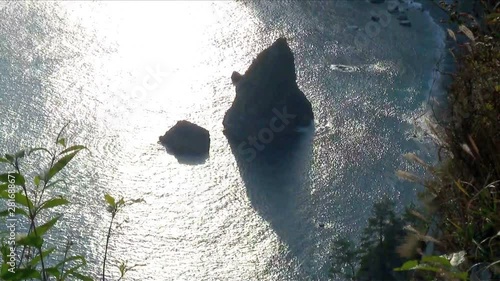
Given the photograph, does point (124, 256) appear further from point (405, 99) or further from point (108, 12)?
point (108, 12)

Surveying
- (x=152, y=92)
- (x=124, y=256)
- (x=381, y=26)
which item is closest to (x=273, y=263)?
(x=124, y=256)

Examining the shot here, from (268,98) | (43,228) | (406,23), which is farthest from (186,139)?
(43,228)

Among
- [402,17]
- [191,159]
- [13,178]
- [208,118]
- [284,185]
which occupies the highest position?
[13,178]

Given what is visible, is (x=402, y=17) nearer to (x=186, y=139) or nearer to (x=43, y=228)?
(x=186, y=139)

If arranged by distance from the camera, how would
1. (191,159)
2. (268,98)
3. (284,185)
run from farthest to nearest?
(268,98) < (191,159) < (284,185)

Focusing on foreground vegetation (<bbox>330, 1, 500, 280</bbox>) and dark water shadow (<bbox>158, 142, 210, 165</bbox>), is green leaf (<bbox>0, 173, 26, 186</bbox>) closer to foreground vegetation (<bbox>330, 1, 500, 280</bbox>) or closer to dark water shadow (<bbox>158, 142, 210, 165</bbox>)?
foreground vegetation (<bbox>330, 1, 500, 280</bbox>)

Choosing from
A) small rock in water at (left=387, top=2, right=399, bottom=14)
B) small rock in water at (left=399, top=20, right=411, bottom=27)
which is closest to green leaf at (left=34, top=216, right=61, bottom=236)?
small rock in water at (left=399, top=20, right=411, bottom=27)

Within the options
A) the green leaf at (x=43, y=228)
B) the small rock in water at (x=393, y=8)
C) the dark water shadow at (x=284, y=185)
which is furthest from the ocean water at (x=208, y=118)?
the green leaf at (x=43, y=228)
